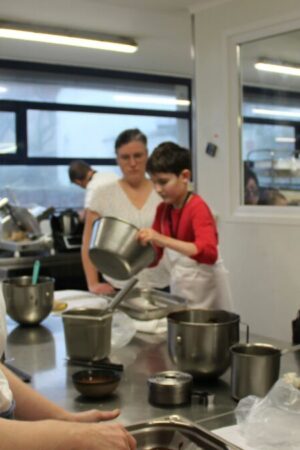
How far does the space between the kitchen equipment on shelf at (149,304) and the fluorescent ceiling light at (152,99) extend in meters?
4.07

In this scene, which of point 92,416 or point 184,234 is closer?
point 92,416

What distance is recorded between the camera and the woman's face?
8.26ft

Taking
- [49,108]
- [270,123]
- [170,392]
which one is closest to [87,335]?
[170,392]

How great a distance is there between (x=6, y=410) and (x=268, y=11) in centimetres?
303

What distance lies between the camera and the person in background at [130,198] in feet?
8.30

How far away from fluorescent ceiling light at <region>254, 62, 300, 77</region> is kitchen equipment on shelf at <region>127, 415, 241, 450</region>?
2703mm

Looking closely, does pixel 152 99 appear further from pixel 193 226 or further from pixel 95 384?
pixel 95 384

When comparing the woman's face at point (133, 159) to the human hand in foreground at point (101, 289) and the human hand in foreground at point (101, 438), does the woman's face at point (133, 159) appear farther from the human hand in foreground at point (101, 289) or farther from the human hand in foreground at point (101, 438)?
the human hand in foreground at point (101, 438)

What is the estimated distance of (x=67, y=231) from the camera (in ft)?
14.0

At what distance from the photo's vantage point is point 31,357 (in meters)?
1.73

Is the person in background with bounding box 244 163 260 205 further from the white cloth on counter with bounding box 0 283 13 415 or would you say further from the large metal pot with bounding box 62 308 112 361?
the white cloth on counter with bounding box 0 283 13 415

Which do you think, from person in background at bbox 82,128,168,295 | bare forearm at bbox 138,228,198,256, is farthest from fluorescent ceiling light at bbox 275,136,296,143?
bare forearm at bbox 138,228,198,256

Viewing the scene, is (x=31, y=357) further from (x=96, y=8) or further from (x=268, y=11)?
(x=96, y=8)

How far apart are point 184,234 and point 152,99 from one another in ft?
13.6
